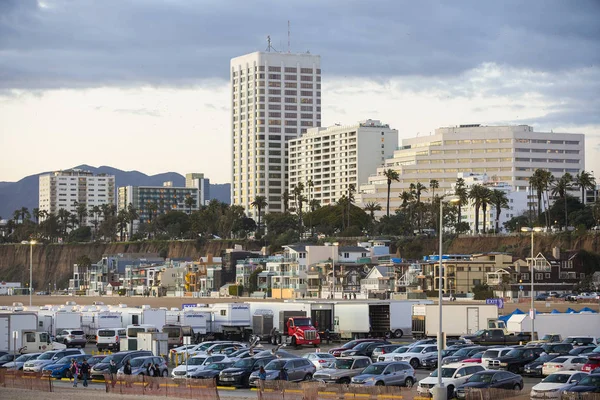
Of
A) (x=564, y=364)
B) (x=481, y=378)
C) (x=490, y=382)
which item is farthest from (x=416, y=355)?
(x=490, y=382)

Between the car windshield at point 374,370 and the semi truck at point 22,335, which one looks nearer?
the car windshield at point 374,370

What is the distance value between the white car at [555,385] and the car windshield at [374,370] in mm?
7266

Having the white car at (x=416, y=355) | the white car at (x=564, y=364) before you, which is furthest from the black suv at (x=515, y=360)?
the white car at (x=416, y=355)

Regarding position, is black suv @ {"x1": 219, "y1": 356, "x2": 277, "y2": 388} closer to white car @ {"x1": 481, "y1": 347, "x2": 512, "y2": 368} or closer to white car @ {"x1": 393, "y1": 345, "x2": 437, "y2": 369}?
white car @ {"x1": 393, "y1": 345, "x2": 437, "y2": 369}

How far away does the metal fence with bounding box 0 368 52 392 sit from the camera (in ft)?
160

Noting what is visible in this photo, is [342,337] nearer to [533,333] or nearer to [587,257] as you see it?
[533,333]

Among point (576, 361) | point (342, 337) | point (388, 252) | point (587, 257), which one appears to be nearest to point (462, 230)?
point (388, 252)

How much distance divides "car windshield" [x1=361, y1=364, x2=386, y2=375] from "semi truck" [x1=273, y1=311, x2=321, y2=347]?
86.9ft

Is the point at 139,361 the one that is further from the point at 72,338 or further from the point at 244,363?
the point at 72,338

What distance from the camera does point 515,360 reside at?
170ft

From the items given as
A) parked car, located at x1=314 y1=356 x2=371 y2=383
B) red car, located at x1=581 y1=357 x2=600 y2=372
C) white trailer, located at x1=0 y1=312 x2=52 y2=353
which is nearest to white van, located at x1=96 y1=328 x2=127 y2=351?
white trailer, located at x1=0 y1=312 x2=52 y2=353

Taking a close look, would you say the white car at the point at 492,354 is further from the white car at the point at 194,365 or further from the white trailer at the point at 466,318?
the white trailer at the point at 466,318

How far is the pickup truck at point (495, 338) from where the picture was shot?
6825cm

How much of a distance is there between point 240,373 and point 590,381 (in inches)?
634
